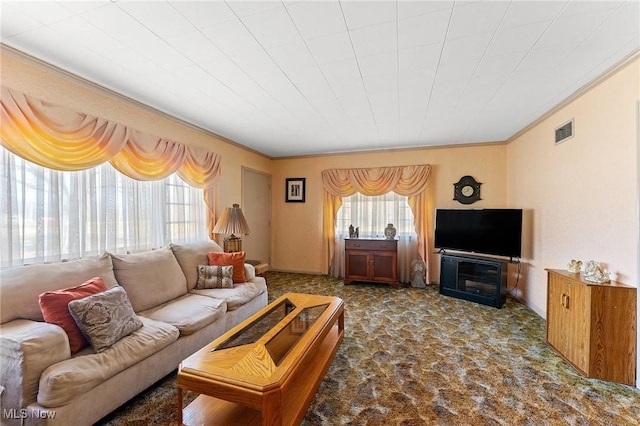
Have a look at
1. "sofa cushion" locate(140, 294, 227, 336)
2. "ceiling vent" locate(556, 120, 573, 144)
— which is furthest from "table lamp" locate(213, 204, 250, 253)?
"ceiling vent" locate(556, 120, 573, 144)

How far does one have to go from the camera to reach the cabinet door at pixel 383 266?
14.3ft

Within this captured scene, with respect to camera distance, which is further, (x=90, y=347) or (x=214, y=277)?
(x=214, y=277)

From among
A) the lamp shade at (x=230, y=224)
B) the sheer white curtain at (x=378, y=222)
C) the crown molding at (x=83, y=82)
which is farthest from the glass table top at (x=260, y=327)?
the sheer white curtain at (x=378, y=222)

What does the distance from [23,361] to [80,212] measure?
1.36 metres

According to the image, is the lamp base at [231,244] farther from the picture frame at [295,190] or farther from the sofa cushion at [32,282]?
the picture frame at [295,190]

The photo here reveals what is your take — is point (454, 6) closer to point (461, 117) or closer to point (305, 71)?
point (305, 71)

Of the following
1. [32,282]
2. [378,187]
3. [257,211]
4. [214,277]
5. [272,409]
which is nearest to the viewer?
[272,409]

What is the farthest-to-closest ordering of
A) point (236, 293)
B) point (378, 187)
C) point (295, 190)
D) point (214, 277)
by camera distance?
point (295, 190), point (378, 187), point (214, 277), point (236, 293)

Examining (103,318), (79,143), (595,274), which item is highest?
(79,143)

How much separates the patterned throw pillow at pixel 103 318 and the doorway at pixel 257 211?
9.04ft

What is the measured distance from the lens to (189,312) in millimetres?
2217

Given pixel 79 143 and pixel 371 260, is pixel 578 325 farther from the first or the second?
pixel 79 143

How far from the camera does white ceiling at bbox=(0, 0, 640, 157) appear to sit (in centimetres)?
149

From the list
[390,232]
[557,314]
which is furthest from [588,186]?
[390,232]
